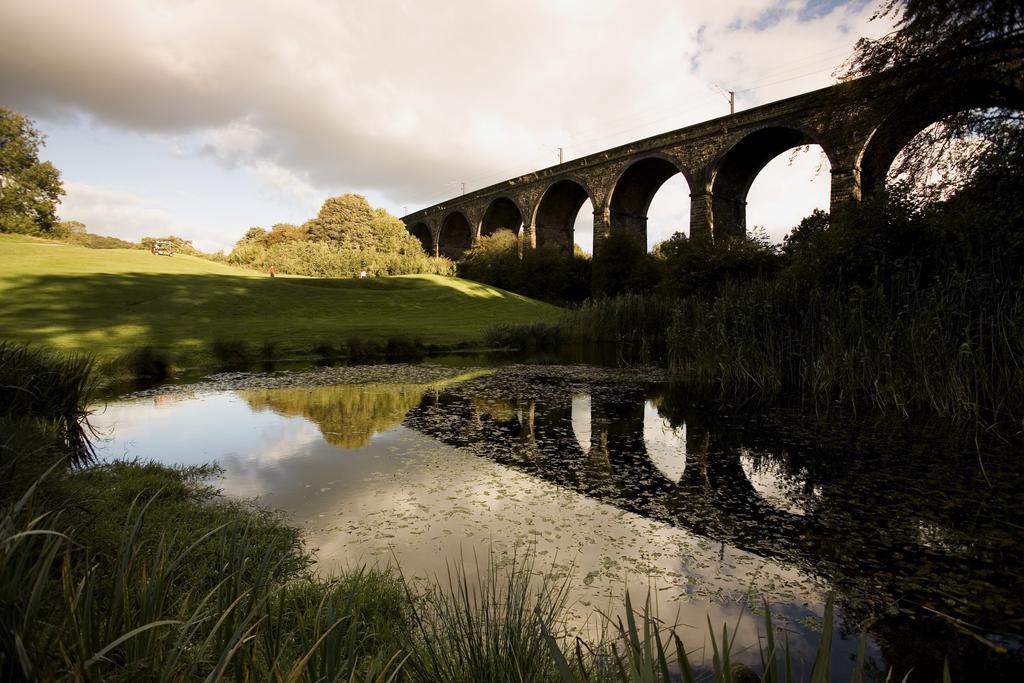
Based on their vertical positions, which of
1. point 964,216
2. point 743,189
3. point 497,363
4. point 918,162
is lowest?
point 497,363

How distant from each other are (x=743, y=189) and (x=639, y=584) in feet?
88.3

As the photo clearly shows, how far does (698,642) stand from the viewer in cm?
192

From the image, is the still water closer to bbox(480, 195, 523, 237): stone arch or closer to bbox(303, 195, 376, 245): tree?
bbox(480, 195, 523, 237): stone arch

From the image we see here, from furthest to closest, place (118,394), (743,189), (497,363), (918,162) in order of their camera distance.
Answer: (743,189) → (497,363) → (918,162) → (118,394)

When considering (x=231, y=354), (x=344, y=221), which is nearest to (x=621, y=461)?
(x=231, y=354)

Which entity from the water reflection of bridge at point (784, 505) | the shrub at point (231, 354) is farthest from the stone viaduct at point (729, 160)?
the shrub at point (231, 354)

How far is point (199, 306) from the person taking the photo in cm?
1530

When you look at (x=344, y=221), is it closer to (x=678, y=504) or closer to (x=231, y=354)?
(x=231, y=354)

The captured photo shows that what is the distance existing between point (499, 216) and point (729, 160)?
2068 cm

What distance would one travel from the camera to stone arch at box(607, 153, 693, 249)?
2862 centimetres

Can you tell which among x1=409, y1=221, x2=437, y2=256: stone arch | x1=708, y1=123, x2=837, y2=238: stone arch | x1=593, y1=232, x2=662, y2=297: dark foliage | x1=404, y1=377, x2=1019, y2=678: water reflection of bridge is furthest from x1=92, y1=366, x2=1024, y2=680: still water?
x1=409, y1=221, x2=437, y2=256: stone arch

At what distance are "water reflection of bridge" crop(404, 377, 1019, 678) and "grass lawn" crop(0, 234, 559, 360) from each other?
822 cm

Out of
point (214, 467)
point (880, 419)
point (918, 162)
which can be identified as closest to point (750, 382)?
point (880, 419)

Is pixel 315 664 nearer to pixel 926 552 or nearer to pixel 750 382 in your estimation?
pixel 926 552
